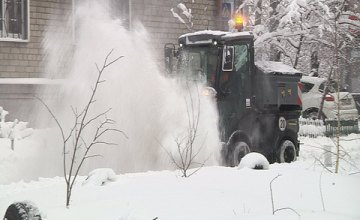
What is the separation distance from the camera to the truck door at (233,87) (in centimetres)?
936

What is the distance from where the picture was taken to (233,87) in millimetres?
9492

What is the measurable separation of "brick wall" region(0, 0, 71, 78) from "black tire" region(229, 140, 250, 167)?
273 inches

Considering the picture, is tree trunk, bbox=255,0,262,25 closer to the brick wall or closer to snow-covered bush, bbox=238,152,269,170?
the brick wall

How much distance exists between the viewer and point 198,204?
4.82m

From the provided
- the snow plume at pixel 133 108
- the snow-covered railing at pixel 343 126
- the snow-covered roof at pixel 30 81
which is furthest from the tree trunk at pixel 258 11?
the snow plume at pixel 133 108

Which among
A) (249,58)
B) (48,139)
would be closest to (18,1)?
(48,139)

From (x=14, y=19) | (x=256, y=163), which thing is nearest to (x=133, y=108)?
(x=256, y=163)

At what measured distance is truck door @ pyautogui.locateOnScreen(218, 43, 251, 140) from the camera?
30.7ft

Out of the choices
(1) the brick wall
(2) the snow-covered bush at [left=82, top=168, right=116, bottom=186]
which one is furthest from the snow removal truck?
(1) the brick wall

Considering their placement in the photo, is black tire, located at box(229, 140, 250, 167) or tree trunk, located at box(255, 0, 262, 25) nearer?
black tire, located at box(229, 140, 250, 167)

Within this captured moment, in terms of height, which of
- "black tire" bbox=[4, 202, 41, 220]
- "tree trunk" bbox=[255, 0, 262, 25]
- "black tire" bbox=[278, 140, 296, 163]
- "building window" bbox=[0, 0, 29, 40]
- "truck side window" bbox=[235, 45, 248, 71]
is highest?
"tree trunk" bbox=[255, 0, 262, 25]

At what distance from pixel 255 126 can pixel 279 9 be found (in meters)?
9.13

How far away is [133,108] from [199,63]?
1.50m

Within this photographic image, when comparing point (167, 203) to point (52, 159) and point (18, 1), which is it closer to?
point (52, 159)
